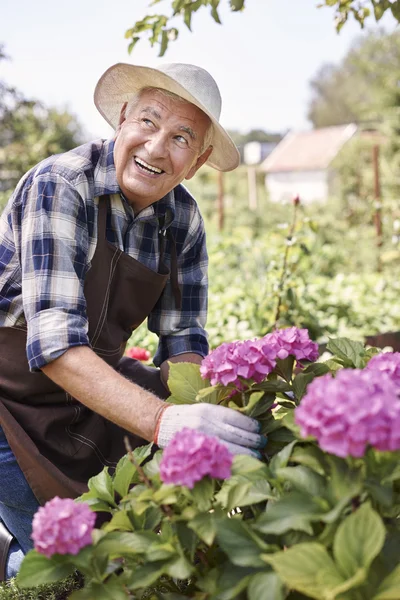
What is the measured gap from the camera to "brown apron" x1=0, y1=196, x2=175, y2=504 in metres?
2.11

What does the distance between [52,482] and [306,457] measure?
44.5 inches

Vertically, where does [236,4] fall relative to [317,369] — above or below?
above

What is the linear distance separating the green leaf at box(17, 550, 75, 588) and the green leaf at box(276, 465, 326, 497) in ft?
1.33

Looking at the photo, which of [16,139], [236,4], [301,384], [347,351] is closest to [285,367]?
[301,384]

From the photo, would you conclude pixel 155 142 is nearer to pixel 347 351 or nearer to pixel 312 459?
pixel 347 351

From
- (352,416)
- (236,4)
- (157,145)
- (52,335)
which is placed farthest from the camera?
(236,4)

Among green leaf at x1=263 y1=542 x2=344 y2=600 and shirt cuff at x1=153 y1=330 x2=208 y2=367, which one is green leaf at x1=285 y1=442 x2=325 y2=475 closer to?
green leaf at x1=263 y1=542 x2=344 y2=600

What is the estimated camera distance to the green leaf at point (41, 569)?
1214mm

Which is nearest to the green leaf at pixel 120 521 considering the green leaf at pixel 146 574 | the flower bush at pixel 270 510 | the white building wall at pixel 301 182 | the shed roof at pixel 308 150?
the flower bush at pixel 270 510

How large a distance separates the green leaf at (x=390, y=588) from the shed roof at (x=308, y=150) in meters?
38.9

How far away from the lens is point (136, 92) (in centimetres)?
222

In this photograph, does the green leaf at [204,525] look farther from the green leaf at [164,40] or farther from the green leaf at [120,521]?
the green leaf at [164,40]

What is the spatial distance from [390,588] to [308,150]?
43349 millimetres

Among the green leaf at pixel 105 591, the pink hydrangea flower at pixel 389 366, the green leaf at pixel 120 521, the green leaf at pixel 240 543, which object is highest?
the pink hydrangea flower at pixel 389 366
